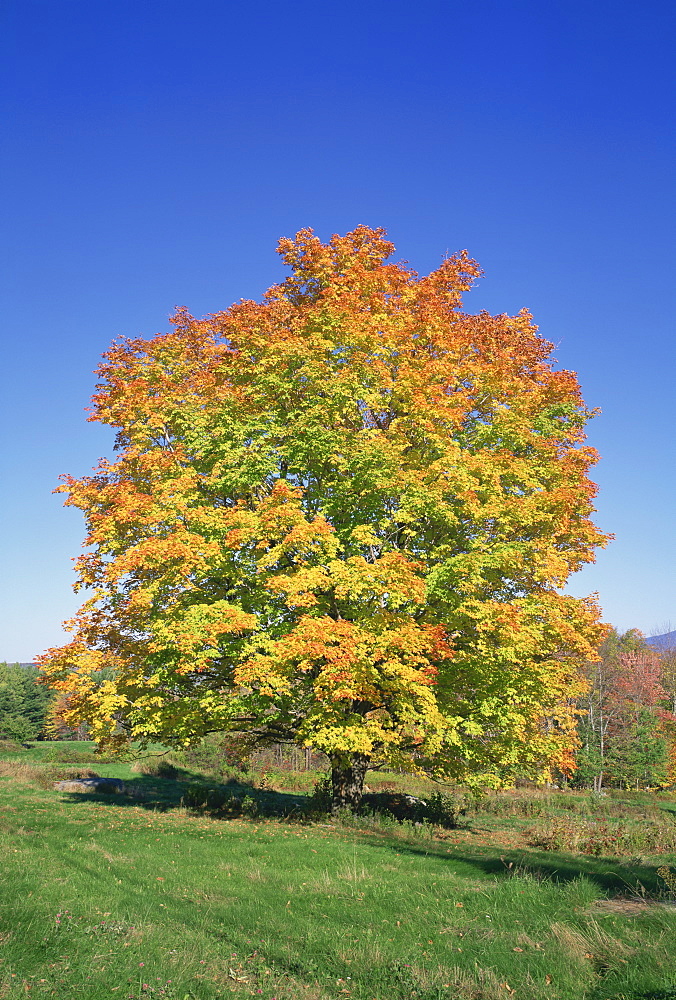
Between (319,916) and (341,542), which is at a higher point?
(341,542)

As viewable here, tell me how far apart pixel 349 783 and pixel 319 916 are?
31.3ft

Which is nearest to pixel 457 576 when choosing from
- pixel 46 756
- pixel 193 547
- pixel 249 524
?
pixel 249 524

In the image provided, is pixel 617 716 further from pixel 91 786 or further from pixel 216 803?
pixel 91 786

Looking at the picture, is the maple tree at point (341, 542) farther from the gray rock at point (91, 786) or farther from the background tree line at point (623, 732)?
the background tree line at point (623, 732)

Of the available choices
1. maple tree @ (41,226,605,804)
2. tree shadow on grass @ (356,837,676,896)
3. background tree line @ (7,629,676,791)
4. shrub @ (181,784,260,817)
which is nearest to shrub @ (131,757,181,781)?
background tree line @ (7,629,676,791)

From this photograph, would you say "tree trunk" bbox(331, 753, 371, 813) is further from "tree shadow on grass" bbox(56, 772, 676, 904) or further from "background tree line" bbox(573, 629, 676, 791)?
"background tree line" bbox(573, 629, 676, 791)

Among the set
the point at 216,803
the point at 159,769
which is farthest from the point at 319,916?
the point at 159,769

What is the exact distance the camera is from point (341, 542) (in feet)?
53.3

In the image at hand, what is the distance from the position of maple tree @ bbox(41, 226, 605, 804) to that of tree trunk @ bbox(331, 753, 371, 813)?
0.08 meters

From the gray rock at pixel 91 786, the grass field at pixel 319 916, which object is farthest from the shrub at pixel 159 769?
the grass field at pixel 319 916

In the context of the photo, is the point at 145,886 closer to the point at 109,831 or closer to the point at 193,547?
the point at 109,831

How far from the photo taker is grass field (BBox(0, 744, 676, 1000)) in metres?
6.29


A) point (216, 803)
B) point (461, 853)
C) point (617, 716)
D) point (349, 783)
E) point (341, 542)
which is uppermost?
point (341, 542)

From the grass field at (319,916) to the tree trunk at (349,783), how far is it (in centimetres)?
213
